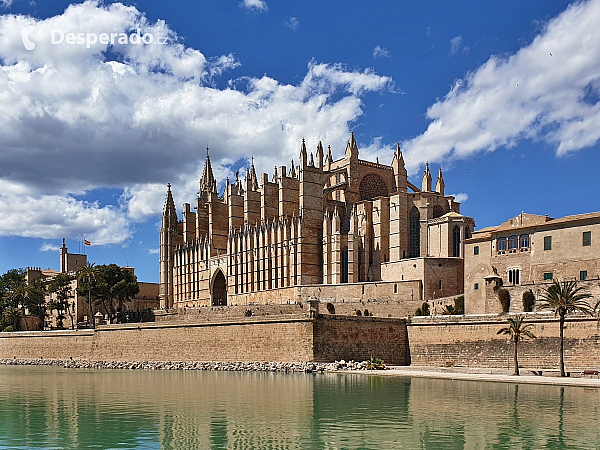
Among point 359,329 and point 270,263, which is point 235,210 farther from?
point 359,329

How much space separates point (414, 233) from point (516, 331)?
80.1 feet

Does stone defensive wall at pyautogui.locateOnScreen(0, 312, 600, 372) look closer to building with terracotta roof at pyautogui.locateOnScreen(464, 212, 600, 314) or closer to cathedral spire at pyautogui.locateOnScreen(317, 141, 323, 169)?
building with terracotta roof at pyautogui.locateOnScreen(464, 212, 600, 314)

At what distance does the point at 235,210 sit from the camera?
75.0 m

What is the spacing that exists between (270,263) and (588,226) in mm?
33529

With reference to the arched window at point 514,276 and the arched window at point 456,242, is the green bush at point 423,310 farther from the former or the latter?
the arched window at point 456,242

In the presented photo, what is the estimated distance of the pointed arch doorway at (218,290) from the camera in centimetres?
7625

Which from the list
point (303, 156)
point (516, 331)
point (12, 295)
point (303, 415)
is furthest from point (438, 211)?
point (12, 295)

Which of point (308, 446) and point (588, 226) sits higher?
point (588, 226)

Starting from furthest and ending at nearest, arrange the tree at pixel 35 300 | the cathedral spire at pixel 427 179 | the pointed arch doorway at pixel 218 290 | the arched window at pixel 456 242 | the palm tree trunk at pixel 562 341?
the pointed arch doorway at pixel 218 290 < the tree at pixel 35 300 < the cathedral spire at pixel 427 179 < the arched window at pixel 456 242 < the palm tree trunk at pixel 562 341

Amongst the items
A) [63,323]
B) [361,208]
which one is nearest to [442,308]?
[361,208]

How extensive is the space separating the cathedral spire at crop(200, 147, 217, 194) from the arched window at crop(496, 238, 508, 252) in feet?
172

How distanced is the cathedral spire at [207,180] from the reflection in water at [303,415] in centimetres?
5672

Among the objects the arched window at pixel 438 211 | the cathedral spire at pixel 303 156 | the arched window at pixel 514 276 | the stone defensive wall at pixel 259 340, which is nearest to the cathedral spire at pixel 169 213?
the cathedral spire at pixel 303 156

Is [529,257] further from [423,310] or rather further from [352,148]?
[352,148]
